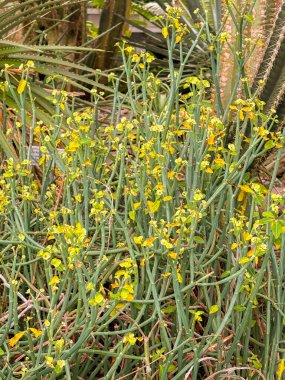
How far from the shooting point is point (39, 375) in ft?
4.93

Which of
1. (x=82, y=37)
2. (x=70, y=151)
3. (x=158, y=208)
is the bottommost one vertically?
(x=82, y=37)

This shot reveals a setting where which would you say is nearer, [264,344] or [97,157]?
[264,344]

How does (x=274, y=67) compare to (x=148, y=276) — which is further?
(x=274, y=67)

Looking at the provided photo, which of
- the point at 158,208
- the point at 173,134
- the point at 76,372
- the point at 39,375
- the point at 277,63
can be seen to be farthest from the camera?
the point at 277,63

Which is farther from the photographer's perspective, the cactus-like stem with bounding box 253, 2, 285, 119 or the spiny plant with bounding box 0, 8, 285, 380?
the cactus-like stem with bounding box 253, 2, 285, 119

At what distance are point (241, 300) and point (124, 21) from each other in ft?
10.5

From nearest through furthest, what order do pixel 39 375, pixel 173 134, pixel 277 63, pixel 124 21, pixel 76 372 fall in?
1. pixel 39 375
2. pixel 76 372
3. pixel 173 134
4. pixel 277 63
5. pixel 124 21

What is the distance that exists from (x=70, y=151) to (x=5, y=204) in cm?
20

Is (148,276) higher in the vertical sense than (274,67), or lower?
lower

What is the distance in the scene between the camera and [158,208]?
1.74 metres

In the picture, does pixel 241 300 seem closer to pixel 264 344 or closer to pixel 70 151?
pixel 264 344

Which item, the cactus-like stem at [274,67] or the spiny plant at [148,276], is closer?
the spiny plant at [148,276]

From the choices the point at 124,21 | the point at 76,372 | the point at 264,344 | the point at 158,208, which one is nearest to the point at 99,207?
the point at 158,208

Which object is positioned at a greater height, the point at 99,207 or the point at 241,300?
the point at 99,207
